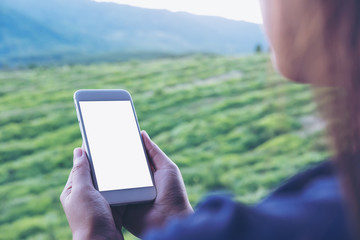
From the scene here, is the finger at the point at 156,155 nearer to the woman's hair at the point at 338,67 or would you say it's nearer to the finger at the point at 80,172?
the finger at the point at 80,172

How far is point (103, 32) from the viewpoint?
495 cm

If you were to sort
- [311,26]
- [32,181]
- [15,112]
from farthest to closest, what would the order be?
[15,112], [32,181], [311,26]

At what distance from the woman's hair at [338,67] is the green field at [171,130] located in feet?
5.88

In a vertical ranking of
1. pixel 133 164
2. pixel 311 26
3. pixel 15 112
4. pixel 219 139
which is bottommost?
pixel 219 139

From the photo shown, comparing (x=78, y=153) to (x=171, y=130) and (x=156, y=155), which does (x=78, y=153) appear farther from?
(x=171, y=130)

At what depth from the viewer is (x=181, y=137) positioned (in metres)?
2.97

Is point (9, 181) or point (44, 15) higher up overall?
point (44, 15)

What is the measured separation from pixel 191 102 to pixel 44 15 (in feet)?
6.61

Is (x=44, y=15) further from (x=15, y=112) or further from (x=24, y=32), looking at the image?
(x=15, y=112)

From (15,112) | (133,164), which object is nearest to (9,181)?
(15,112)

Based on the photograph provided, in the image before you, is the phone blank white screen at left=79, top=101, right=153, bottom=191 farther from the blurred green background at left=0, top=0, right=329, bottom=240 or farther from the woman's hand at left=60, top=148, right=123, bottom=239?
the blurred green background at left=0, top=0, right=329, bottom=240

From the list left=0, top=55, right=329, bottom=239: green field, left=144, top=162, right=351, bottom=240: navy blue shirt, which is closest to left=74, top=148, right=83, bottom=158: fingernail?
left=144, top=162, right=351, bottom=240: navy blue shirt

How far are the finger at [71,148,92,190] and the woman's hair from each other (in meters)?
0.44

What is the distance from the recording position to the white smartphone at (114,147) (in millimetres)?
813
